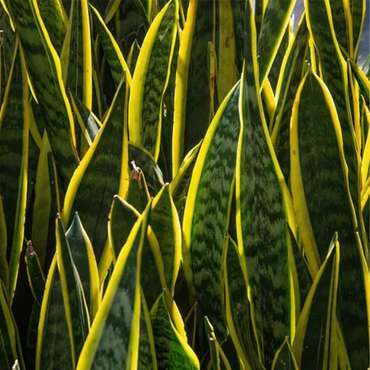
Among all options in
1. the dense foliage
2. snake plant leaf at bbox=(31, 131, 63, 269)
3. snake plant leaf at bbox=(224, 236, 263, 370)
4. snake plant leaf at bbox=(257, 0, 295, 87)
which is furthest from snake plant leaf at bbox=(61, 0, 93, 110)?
snake plant leaf at bbox=(224, 236, 263, 370)

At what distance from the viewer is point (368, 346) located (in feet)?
2.03

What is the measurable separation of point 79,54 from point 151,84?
0.12 m

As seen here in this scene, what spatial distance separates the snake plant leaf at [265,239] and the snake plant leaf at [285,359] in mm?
50

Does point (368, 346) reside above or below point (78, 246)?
below

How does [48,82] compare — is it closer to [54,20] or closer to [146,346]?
[54,20]

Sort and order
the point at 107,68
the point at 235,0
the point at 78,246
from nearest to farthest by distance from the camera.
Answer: the point at 78,246 < the point at 235,0 < the point at 107,68

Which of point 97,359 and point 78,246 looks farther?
point 78,246

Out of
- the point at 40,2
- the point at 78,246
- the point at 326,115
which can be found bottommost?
the point at 78,246

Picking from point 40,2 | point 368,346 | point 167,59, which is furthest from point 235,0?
point 368,346

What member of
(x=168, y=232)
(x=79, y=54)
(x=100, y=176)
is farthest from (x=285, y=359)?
(x=79, y=54)

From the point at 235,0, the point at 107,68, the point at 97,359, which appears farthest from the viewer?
the point at 107,68

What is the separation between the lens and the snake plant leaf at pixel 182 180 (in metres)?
0.70

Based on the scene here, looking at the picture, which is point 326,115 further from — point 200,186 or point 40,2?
point 40,2

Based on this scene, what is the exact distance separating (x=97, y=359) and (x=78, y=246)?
140mm
